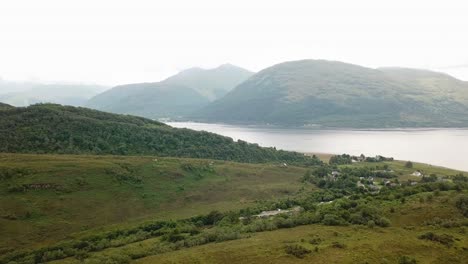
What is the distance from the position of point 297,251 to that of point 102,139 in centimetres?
12634

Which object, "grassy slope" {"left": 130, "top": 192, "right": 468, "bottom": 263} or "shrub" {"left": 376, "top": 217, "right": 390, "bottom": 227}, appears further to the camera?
"shrub" {"left": 376, "top": 217, "right": 390, "bottom": 227}

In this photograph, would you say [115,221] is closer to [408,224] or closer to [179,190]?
[179,190]

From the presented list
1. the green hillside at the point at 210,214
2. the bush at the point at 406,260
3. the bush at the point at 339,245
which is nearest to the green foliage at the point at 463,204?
the green hillside at the point at 210,214

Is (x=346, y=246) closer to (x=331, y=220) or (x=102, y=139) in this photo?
(x=331, y=220)

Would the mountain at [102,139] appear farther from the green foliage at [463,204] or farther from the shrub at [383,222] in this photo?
the green foliage at [463,204]

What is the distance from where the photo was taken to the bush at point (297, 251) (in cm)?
4444

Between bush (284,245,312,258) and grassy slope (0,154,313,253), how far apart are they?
48.9 m

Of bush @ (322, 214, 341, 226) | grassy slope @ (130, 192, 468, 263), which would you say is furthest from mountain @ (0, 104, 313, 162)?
bush @ (322, 214, 341, 226)

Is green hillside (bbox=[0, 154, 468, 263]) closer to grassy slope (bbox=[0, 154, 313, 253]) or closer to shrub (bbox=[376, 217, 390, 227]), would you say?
shrub (bbox=[376, 217, 390, 227])

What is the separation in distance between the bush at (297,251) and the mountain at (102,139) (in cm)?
11157

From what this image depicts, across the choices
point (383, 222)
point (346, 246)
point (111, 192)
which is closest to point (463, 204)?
point (383, 222)

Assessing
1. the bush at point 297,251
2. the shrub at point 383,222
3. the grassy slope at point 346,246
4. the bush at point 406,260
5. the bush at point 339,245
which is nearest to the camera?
the bush at point 406,260

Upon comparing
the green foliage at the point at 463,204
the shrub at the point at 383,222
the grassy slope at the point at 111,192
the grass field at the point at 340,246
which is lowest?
the grassy slope at the point at 111,192

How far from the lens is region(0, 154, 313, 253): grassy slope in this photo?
81.0 meters
